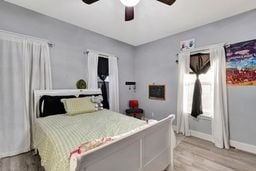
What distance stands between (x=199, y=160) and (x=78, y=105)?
8.09 ft

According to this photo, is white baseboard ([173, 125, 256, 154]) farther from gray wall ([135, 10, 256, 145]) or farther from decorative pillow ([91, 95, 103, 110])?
decorative pillow ([91, 95, 103, 110])

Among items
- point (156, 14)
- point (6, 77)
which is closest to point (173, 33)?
point (156, 14)

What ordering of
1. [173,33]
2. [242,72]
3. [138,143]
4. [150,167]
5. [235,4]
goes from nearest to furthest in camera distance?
[138,143], [150,167], [235,4], [242,72], [173,33]

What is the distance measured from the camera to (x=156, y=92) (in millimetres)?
4398

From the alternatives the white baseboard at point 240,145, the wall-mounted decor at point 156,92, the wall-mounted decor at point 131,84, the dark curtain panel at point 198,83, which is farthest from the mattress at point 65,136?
the wall-mounted decor at point 131,84

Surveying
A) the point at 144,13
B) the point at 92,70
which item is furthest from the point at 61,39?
the point at 144,13

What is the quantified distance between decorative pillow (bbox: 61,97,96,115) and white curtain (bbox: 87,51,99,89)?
591mm

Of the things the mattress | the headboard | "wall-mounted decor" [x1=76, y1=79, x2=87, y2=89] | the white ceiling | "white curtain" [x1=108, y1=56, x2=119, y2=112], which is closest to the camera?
the mattress

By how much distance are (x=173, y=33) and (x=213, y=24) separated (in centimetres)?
94

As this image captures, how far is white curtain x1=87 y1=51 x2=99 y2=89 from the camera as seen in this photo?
3.69 metres

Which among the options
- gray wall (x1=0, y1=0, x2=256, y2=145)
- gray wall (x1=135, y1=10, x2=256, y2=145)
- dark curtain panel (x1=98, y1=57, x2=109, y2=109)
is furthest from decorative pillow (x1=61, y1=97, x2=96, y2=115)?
gray wall (x1=135, y1=10, x2=256, y2=145)

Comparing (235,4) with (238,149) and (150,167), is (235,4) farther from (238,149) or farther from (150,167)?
(150,167)

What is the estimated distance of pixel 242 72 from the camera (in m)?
2.77

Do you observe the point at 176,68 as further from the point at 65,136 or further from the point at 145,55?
the point at 65,136
